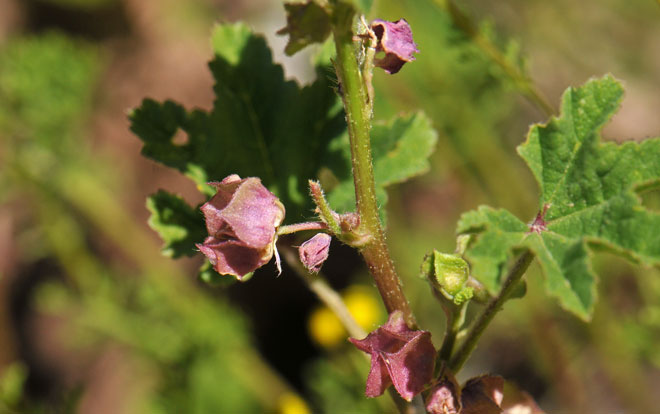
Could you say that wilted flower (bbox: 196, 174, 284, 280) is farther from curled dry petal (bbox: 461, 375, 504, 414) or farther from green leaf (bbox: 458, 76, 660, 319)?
curled dry petal (bbox: 461, 375, 504, 414)

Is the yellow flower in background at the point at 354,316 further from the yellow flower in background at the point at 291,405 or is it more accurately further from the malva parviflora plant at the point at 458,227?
the malva parviflora plant at the point at 458,227

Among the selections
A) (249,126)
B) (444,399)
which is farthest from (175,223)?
(444,399)

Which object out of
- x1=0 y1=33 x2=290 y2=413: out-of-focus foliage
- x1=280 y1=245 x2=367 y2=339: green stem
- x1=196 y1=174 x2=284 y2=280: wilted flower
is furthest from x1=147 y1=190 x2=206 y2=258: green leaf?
x1=0 y1=33 x2=290 y2=413: out-of-focus foliage

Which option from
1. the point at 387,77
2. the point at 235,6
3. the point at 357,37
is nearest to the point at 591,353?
the point at 387,77

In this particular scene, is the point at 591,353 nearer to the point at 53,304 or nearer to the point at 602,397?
the point at 602,397

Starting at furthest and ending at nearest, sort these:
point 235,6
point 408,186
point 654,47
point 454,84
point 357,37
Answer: point 235,6, point 654,47, point 408,186, point 454,84, point 357,37

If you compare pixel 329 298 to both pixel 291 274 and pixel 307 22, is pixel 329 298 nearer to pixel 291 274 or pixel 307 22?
pixel 307 22
